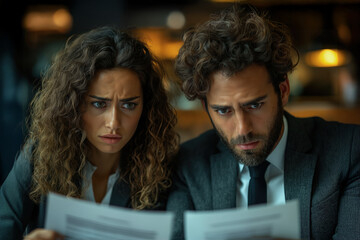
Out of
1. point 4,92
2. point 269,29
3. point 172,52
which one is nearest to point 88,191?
point 269,29

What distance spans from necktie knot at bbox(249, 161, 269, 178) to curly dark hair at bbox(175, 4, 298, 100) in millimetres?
306

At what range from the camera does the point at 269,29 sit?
1630 mm

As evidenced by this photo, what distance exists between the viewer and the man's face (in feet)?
4.98

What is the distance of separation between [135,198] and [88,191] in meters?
0.20

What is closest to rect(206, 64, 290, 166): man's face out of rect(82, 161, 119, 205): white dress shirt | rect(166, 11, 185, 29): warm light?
rect(82, 161, 119, 205): white dress shirt

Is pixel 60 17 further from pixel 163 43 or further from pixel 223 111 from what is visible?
pixel 223 111

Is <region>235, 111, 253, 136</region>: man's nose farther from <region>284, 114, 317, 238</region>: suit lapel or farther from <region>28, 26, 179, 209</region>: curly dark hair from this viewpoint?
<region>28, 26, 179, 209</region>: curly dark hair

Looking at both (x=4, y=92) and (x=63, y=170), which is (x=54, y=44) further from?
(x=63, y=170)

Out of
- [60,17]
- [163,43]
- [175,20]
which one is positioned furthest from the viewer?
[163,43]

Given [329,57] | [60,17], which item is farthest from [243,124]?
[60,17]

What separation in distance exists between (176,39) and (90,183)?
12.6 ft

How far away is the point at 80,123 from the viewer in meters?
1.63

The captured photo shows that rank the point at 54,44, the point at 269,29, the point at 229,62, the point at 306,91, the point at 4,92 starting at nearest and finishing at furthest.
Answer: the point at 229,62
the point at 269,29
the point at 4,92
the point at 54,44
the point at 306,91

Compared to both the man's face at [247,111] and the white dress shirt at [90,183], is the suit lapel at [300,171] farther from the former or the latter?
the white dress shirt at [90,183]
